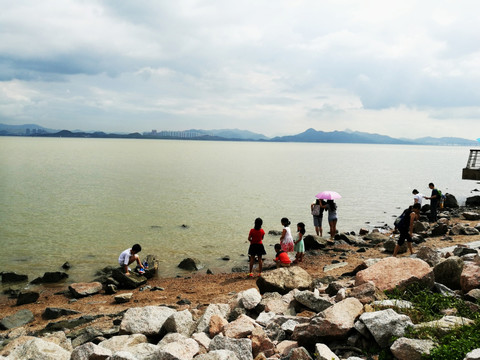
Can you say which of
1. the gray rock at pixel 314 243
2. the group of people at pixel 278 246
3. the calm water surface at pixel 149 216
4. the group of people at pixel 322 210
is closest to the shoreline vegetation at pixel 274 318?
the group of people at pixel 278 246

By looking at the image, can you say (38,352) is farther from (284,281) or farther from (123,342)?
(284,281)

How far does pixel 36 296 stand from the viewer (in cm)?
1356

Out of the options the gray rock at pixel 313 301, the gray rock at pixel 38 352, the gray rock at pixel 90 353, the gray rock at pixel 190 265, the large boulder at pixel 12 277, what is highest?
the gray rock at pixel 313 301

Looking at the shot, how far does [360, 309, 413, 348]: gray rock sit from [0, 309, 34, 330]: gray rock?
1065 cm

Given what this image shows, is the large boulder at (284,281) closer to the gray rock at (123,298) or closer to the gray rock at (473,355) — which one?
the gray rock at (123,298)

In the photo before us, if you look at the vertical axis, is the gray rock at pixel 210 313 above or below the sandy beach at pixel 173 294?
above

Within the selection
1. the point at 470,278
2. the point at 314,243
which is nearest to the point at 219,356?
the point at 470,278

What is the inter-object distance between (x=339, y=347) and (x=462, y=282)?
3801mm

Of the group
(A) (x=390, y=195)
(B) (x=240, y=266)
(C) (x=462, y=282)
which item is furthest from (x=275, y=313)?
(A) (x=390, y=195)

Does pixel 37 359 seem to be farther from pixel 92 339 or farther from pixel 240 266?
pixel 240 266

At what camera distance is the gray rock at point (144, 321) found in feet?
27.1

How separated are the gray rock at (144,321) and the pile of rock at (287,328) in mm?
23

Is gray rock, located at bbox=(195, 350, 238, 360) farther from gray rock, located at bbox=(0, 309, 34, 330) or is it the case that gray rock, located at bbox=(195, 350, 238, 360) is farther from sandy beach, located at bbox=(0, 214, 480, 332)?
gray rock, located at bbox=(0, 309, 34, 330)

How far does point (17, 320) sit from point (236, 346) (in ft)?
28.8
